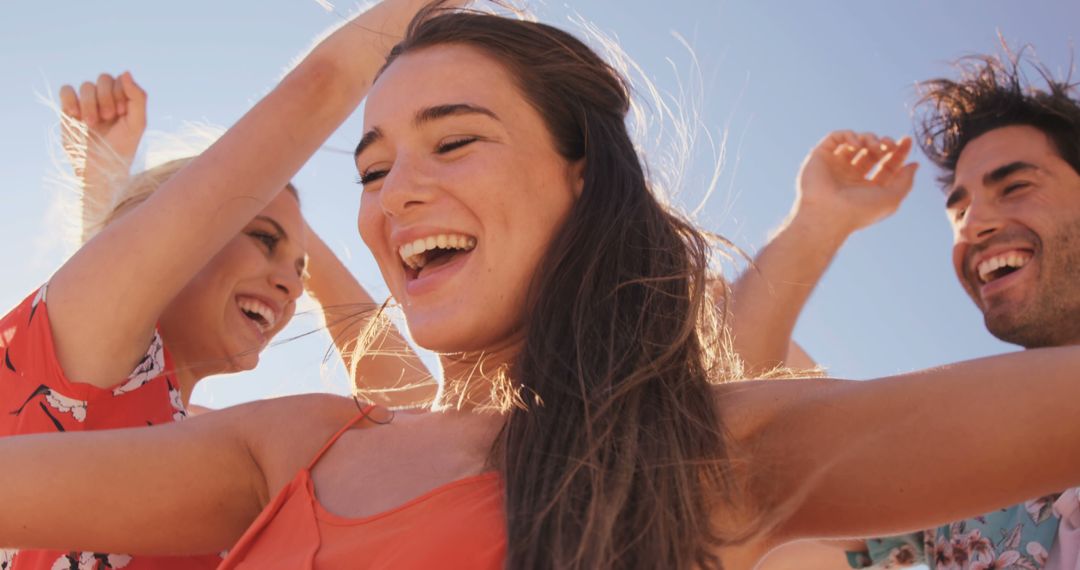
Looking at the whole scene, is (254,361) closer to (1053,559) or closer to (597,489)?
(597,489)

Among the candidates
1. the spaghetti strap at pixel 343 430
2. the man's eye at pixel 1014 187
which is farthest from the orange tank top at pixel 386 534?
the man's eye at pixel 1014 187

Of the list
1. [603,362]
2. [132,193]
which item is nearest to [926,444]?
[603,362]

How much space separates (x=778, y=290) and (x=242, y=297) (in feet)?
5.87

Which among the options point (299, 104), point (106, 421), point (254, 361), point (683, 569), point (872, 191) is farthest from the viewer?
point (872, 191)

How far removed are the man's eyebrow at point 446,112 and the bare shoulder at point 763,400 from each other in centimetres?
79

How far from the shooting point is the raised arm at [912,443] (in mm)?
1558

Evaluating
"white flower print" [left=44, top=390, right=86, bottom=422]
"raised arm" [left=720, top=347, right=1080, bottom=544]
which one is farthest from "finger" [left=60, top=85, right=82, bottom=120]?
"raised arm" [left=720, top=347, right=1080, bottom=544]

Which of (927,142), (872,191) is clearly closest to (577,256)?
(872,191)

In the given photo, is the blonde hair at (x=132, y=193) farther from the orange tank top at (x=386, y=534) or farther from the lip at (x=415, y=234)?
the orange tank top at (x=386, y=534)

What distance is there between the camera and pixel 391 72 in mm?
2492

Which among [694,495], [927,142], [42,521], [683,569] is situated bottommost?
[42,521]

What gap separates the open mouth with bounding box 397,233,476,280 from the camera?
225 cm

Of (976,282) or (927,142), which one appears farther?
(927,142)

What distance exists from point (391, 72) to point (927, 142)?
337cm
